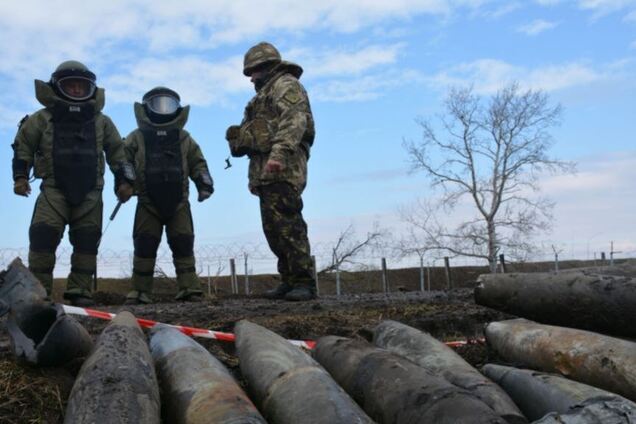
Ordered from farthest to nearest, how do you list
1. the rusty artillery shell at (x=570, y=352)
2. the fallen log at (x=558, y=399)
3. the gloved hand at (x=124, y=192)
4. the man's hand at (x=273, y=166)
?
the gloved hand at (x=124, y=192)
the man's hand at (x=273, y=166)
the rusty artillery shell at (x=570, y=352)
the fallen log at (x=558, y=399)

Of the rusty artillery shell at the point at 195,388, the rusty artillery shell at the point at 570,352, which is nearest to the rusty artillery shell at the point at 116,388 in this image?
the rusty artillery shell at the point at 195,388

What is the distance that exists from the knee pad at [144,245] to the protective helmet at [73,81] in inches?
62.8

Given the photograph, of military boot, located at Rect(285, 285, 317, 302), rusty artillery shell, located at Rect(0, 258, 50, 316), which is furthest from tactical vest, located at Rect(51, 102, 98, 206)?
rusty artillery shell, located at Rect(0, 258, 50, 316)

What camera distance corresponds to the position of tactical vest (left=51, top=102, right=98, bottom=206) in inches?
263

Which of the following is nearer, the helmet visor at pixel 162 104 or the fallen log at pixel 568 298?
the fallen log at pixel 568 298

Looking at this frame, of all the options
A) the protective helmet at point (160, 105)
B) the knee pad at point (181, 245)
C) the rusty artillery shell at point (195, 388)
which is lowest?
the rusty artillery shell at point (195, 388)

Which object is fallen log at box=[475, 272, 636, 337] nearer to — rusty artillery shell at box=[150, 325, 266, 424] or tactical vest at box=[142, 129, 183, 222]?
rusty artillery shell at box=[150, 325, 266, 424]

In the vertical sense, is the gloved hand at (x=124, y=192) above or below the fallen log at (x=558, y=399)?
above

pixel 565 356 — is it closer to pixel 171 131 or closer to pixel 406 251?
pixel 171 131

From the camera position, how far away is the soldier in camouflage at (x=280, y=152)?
6602 mm

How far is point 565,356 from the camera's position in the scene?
3.39 metres

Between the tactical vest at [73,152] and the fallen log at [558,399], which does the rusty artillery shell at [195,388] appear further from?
the tactical vest at [73,152]

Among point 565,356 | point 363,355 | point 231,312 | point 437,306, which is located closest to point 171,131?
point 231,312

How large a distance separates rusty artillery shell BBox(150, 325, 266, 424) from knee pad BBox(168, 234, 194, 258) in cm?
387
